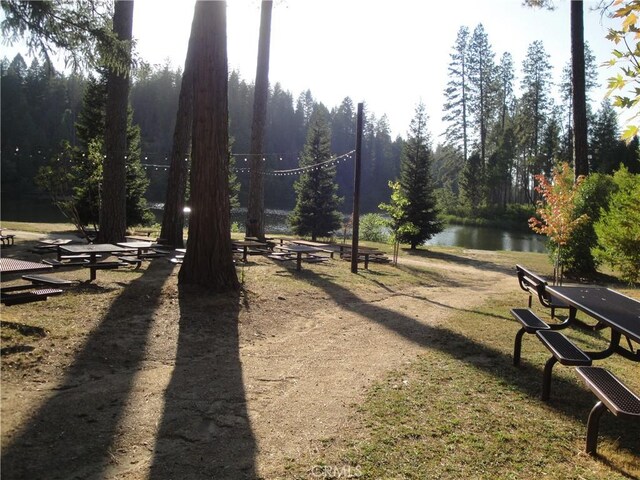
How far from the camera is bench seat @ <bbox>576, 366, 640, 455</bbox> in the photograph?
2.75m

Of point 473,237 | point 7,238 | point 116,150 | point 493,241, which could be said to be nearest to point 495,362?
point 116,150

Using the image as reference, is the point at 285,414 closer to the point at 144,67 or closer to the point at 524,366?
the point at 524,366

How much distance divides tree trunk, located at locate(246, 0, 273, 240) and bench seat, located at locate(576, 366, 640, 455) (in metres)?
12.6

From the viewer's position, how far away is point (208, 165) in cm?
705

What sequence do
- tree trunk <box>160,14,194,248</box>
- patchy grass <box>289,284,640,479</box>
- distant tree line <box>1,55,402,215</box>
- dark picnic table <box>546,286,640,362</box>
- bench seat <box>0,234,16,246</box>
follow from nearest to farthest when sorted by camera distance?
patchy grass <box>289,284,640,479</box> < dark picnic table <box>546,286,640,362</box> < bench seat <box>0,234,16,246</box> < tree trunk <box>160,14,194,248</box> < distant tree line <box>1,55,402,215</box>

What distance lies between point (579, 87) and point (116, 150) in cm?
1327

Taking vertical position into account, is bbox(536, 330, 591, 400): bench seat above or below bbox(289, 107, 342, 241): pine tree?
below

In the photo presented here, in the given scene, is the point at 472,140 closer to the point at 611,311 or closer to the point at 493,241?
the point at 493,241

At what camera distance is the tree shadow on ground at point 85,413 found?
8.54ft

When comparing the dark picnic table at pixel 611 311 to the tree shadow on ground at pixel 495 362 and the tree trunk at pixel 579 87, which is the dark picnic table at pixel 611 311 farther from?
the tree trunk at pixel 579 87

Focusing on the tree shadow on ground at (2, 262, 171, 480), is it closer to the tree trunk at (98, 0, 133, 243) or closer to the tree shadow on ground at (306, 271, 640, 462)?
the tree shadow on ground at (306, 271, 640, 462)

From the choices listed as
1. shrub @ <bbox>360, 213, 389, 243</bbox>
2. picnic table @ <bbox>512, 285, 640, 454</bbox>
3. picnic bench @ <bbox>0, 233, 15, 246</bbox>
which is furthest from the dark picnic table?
shrub @ <bbox>360, 213, 389, 243</bbox>

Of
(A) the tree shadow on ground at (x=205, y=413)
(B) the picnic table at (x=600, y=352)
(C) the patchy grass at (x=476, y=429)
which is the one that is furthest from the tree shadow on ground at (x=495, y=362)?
(A) the tree shadow on ground at (x=205, y=413)

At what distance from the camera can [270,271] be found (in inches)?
392
